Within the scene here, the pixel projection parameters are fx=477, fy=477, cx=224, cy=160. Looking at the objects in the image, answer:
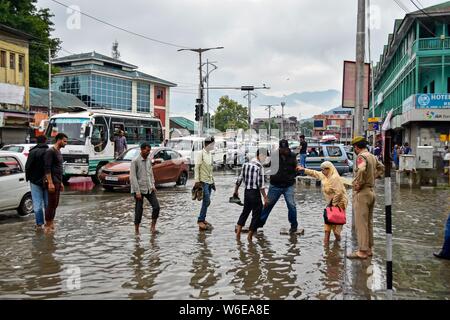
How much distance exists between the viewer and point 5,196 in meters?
10.8

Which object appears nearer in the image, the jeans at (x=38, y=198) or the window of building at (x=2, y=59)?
the jeans at (x=38, y=198)

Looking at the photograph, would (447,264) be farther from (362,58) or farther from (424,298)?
(362,58)

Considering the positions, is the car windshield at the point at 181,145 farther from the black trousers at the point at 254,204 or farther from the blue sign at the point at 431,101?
the black trousers at the point at 254,204

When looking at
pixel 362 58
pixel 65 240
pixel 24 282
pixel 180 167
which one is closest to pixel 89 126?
pixel 180 167

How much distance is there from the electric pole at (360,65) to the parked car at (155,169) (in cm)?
783

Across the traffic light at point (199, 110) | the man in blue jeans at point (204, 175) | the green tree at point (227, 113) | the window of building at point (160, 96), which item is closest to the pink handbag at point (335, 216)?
the man in blue jeans at point (204, 175)

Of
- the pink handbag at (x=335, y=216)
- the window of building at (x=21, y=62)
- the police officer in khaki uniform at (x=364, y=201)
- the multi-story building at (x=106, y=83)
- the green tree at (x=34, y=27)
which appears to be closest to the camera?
the police officer in khaki uniform at (x=364, y=201)

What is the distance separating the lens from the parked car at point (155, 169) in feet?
54.7

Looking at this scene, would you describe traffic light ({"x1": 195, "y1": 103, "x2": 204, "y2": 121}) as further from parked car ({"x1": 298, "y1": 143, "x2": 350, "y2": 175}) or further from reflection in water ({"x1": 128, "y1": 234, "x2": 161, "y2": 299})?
reflection in water ({"x1": 128, "y1": 234, "x2": 161, "y2": 299})

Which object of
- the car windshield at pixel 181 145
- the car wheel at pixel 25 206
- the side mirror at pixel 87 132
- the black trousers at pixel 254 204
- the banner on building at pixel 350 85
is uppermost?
the banner on building at pixel 350 85

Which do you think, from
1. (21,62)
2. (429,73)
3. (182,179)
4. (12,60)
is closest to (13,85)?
(12,60)

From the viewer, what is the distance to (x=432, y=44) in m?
33.4

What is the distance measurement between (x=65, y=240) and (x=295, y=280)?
4642 mm

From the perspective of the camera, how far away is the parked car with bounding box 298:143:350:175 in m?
21.9
